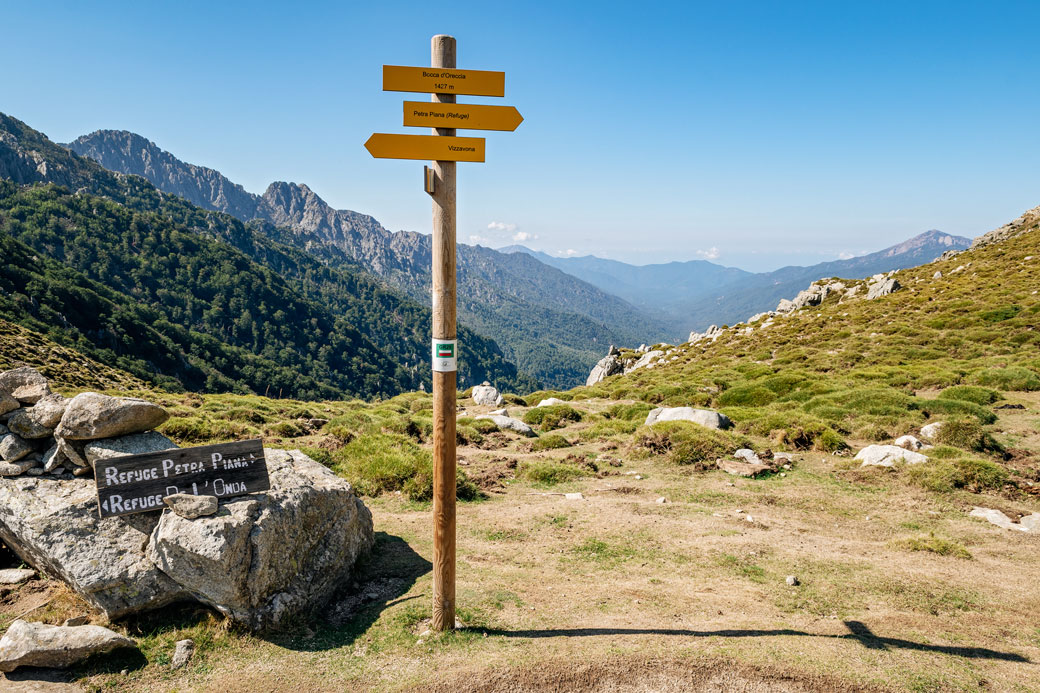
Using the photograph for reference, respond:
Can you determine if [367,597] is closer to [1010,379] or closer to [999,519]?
A: [999,519]

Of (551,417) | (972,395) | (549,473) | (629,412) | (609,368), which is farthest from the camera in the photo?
(609,368)

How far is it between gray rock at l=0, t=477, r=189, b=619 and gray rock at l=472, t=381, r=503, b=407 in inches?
1112

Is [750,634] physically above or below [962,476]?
below

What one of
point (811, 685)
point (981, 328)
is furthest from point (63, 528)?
point (981, 328)

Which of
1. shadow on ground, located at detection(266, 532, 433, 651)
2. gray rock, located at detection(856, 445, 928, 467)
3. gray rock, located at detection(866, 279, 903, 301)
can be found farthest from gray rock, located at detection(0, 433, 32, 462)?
gray rock, located at detection(866, 279, 903, 301)

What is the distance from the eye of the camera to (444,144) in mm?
5582

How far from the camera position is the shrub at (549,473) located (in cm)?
1392

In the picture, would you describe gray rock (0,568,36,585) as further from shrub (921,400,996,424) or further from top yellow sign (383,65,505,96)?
shrub (921,400,996,424)

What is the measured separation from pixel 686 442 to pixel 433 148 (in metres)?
13.0

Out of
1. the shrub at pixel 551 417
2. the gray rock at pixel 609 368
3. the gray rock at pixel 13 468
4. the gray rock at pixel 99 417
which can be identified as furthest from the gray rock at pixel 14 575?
the gray rock at pixel 609 368

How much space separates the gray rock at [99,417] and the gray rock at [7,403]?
3.26ft

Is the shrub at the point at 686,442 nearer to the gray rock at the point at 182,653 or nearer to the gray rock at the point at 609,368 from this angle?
the gray rock at the point at 182,653

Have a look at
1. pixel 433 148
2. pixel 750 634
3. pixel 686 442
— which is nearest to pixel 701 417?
pixel 686 442

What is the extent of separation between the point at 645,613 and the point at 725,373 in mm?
29691
